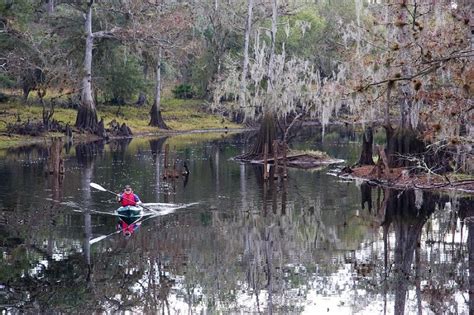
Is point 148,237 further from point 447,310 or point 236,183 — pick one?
point 236,183

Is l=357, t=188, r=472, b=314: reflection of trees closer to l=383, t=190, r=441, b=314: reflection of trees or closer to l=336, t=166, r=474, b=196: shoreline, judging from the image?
l=383, t=190, r=441, b=314: reflection of trees

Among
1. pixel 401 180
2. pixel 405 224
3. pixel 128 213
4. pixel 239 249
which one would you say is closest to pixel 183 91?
pixel 401 180

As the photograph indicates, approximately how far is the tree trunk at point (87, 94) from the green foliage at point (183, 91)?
67.3ft

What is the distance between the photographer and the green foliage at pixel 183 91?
7181 cm

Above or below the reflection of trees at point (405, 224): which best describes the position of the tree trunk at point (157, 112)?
above

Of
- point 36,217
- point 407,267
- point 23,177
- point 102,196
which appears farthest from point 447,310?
point 23,177

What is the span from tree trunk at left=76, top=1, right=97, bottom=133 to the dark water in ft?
67.4

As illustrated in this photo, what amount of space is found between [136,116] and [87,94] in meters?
12.7

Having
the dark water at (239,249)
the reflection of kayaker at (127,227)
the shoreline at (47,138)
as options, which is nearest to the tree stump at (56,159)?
the dark water at (239,249)

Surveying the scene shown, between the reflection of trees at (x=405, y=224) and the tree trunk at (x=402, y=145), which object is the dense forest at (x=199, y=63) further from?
the reflection of trees at (x=405, y=224)

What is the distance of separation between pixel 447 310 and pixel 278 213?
1025 cm

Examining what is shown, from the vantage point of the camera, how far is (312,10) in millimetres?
74688

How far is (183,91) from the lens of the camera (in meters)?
72.0

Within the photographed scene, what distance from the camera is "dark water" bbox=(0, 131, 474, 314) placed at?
13.3 meters
